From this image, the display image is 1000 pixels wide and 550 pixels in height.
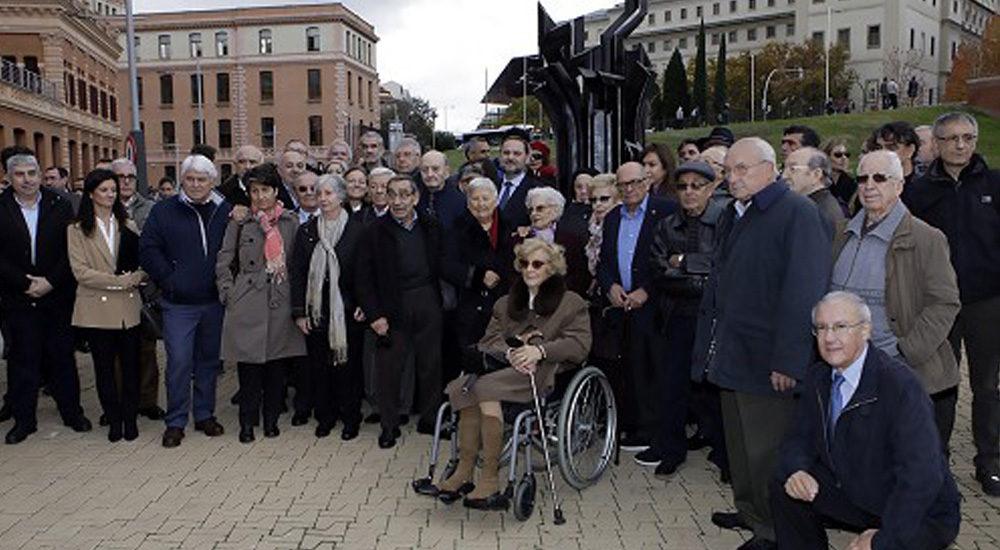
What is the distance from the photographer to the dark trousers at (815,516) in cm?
384

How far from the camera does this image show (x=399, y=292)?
22.5ft

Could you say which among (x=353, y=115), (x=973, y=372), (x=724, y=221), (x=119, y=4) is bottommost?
(x=973, y=372)

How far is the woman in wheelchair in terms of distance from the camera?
17.5 feet

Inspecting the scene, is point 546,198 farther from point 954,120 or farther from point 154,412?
point 154,412

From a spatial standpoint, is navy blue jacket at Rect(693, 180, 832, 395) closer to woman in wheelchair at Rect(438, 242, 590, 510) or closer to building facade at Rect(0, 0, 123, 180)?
woman in wheelchair at Rect(438, 242, 590, 510)

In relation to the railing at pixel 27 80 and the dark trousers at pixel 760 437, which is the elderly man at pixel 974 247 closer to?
the dark trousers at pixel 760 437

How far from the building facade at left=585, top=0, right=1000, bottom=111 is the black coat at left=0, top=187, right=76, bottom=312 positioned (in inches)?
2601

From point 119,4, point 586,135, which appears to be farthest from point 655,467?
point 119,4

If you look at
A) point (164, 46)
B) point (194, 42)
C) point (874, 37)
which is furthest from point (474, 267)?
point (874, 37)

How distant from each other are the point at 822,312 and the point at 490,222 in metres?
3.30

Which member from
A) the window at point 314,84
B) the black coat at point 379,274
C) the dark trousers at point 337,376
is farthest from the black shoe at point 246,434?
the window at point 314,84

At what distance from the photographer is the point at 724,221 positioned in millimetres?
5020

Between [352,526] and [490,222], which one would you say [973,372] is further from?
[352,526]

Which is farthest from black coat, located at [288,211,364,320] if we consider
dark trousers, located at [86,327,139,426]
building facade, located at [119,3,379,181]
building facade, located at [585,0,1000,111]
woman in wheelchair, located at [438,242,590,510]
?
building facade, located at [585,0,1000,111]
